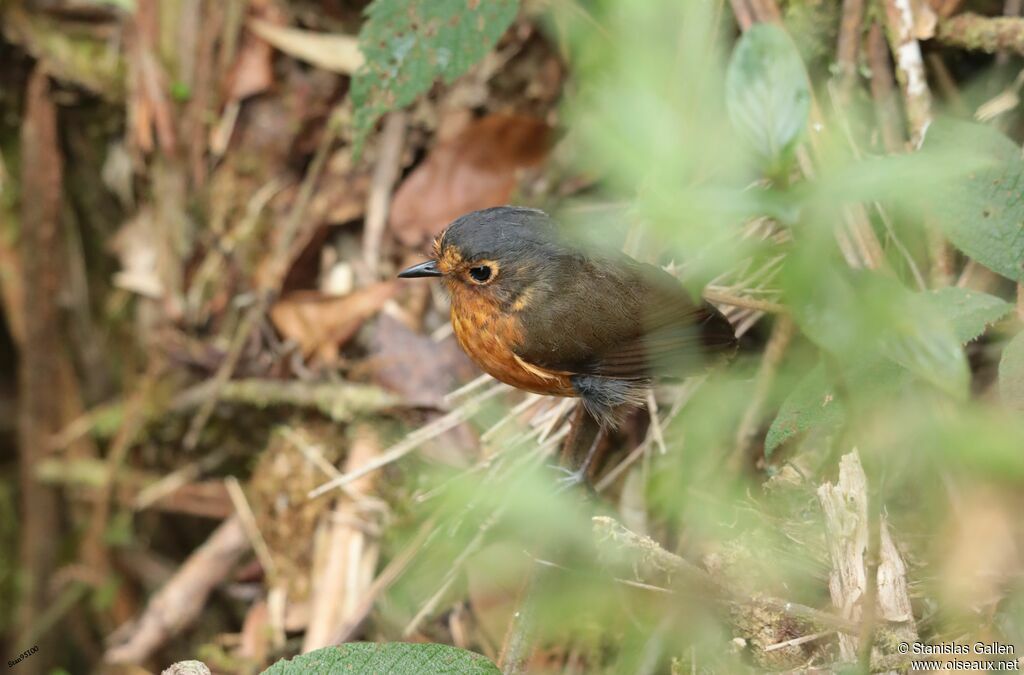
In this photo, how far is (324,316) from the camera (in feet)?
12.1

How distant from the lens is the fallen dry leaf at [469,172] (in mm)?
3568

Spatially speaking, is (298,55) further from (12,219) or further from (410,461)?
(410,461)

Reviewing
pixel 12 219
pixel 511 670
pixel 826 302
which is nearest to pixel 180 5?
pixel 12 219

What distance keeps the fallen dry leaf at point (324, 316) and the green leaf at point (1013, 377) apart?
2271 mm

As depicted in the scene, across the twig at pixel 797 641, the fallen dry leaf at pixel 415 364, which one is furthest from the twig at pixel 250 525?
the twig at pixel 797 641

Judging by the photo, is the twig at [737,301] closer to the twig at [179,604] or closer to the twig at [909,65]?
the twig at [909,65]

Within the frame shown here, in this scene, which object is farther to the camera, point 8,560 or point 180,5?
point 8,560

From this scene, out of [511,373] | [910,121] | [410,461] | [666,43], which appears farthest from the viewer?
[410,461]

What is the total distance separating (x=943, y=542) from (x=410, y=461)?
64.7 inches

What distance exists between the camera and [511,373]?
100 inches

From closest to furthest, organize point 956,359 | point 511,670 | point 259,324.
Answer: point 956,359, point 511,670, point 259,324

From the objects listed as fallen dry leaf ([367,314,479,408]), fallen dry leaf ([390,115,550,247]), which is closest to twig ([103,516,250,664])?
fallen dry leaf ([367,314,479,408])

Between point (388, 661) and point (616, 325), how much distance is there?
3.50ft

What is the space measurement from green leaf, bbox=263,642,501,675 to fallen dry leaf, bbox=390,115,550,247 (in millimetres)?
1973
